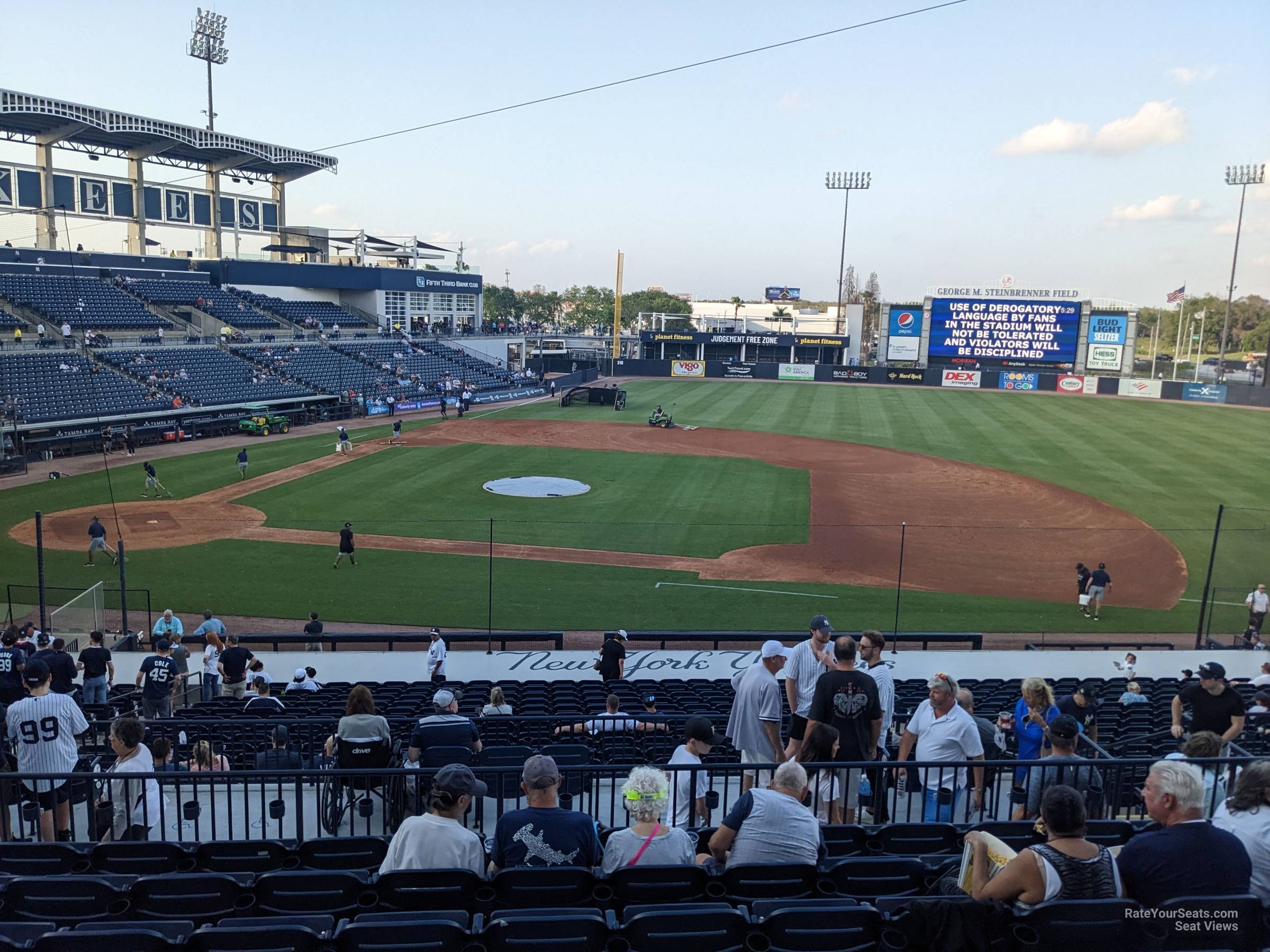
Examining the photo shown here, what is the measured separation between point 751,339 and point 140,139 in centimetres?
5663

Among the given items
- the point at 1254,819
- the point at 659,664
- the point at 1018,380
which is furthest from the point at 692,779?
the point at 1018,380

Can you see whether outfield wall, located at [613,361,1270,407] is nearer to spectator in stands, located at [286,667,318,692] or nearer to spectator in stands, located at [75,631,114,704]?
spectator in stands, located at [286,667,318,692]

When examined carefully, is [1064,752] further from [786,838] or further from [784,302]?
[784,302]

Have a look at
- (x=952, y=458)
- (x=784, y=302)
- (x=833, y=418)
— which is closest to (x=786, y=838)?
(x=952, y=458)

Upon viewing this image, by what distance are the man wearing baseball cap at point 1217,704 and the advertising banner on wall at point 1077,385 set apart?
75.0 meters

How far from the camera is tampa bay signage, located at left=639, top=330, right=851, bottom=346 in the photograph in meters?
89.6

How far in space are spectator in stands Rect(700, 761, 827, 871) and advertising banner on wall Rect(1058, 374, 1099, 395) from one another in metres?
80.4

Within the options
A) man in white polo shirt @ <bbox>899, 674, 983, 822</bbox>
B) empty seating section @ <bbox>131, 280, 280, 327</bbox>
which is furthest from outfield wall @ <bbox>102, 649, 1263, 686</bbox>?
empty seating section @ <bbox>131, 280, 280, 327</bbox>

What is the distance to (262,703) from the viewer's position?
38.1 ft

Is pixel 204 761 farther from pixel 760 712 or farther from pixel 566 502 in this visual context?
pixel 566 502

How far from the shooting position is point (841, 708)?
24.1 ft

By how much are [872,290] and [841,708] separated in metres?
184

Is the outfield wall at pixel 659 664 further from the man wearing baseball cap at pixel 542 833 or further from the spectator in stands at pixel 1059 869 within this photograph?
the spectator in stands at pixel 1059 869

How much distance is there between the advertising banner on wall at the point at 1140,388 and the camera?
7438 centimetres
